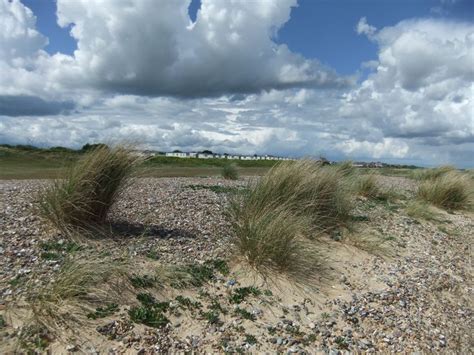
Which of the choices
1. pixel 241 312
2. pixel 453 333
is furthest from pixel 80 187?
pixel 453 333

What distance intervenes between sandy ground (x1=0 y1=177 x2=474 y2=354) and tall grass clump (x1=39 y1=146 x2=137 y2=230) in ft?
1.05

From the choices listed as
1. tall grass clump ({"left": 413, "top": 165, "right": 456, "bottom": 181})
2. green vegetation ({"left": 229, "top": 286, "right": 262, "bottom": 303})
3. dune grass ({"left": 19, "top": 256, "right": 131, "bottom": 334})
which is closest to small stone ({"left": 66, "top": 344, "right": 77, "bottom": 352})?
dune grass ({"left": 19, "top": 256, "right": 131, "bottom": 334})

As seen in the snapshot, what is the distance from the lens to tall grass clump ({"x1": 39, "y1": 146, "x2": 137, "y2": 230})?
6.69m

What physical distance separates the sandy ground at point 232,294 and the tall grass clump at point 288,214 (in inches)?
11.7

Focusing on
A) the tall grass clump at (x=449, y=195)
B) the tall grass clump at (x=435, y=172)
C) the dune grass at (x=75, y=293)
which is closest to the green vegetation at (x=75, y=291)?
the dune grass at (x=75, y=293)

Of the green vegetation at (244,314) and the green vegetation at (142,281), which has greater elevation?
the green vegetation at (142,281)

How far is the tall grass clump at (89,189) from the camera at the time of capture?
669 cm

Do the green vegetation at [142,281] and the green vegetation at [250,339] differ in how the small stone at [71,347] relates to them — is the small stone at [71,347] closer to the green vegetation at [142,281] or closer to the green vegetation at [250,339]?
the green vegetation at [142,281]

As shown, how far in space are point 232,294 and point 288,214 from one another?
2151 millimetres

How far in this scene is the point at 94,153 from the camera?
23.4 ft

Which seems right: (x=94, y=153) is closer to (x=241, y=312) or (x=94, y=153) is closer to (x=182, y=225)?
(x=182, y=225)

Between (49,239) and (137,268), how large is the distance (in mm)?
1538

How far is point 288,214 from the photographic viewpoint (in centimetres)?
751

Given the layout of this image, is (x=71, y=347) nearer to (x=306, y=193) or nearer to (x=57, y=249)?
(x=57, y=249)
